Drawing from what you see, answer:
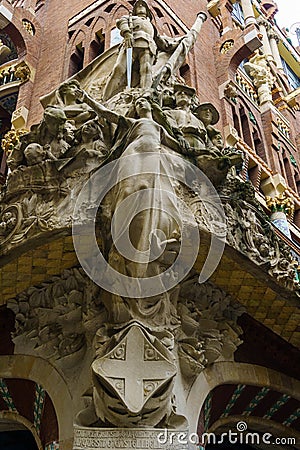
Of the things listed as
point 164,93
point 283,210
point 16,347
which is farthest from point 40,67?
point 16,347

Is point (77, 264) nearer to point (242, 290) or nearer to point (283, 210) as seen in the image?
point (242, 290)

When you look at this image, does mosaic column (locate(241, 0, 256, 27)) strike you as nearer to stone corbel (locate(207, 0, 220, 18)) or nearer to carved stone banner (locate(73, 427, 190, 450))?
stone corbel (locate(207, 0, 220, 18))

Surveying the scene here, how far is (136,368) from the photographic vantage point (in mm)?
4578

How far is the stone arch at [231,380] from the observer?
205 inches

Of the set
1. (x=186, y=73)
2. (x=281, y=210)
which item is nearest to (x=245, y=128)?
(x=281, y=210)

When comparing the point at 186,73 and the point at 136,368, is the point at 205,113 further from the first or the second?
the point at 186,73

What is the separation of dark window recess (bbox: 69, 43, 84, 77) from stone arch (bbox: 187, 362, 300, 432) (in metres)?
6.16

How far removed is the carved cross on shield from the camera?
4.41 m

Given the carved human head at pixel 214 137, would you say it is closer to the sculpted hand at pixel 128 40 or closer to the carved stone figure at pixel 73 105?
the carved stone figure at pixel 73 105

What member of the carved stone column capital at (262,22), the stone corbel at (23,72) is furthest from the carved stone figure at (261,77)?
the stone corbel at (23,72)

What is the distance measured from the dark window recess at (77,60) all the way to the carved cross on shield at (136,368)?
6.54 metres

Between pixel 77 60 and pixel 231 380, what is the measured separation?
6782mm

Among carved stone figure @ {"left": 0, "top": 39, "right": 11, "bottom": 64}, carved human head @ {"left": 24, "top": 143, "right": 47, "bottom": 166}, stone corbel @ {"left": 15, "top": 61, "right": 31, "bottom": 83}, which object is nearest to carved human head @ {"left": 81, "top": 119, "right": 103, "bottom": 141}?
Result: carved human head @ {"left": 24, "top": 143, "right": 47, "bottom": 166}

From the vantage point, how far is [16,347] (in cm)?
583
